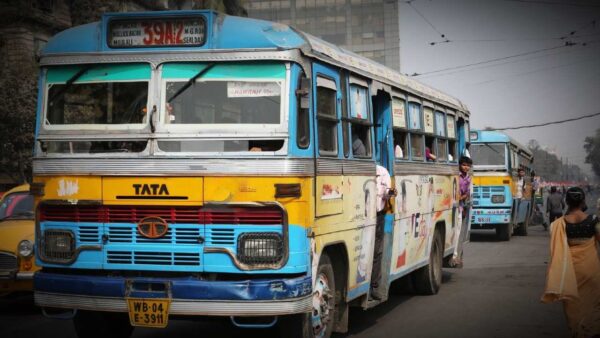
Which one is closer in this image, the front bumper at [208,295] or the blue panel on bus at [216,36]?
the front bumper at [208,295]

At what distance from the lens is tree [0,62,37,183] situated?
92.5ft

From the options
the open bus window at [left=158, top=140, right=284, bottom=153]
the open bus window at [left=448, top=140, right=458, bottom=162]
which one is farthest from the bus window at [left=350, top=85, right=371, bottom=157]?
the open bus window at [left=448, top=140, right=458, bottom=162]

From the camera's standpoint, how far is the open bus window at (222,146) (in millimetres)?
6223

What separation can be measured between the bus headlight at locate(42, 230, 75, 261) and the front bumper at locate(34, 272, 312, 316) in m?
0.26

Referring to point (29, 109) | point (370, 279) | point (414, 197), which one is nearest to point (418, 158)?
point (414, 197)

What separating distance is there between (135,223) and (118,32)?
1689 mm

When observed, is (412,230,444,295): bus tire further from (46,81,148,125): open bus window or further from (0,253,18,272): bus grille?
(46,81,148,125): open bus window

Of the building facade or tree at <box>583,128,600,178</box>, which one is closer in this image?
the building facade

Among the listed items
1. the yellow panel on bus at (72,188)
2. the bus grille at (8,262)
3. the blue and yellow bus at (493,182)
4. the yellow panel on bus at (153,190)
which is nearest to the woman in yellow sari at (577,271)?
the yellow panel on bus at (153,190)

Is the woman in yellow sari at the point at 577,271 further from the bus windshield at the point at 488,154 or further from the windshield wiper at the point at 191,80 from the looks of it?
the bus windshield at the point at 488,154

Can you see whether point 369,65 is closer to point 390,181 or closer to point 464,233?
point 390,181

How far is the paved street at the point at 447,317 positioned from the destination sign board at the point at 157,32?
337 centimetres

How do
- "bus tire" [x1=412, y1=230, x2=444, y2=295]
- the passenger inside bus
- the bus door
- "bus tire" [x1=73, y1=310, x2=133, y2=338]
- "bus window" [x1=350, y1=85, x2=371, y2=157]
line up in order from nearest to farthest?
1. "bus tire" [x1=73, y1=310, x2=133, y2=338]
2. "bus window" [x1=350, y1=85, x2=371, y2=157]
3. the bus door
4. the passenger inside bus
5. "bus tire" [x1=412, y1=230, x2=444, y2=295]


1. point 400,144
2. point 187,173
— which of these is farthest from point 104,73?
point 400,144
